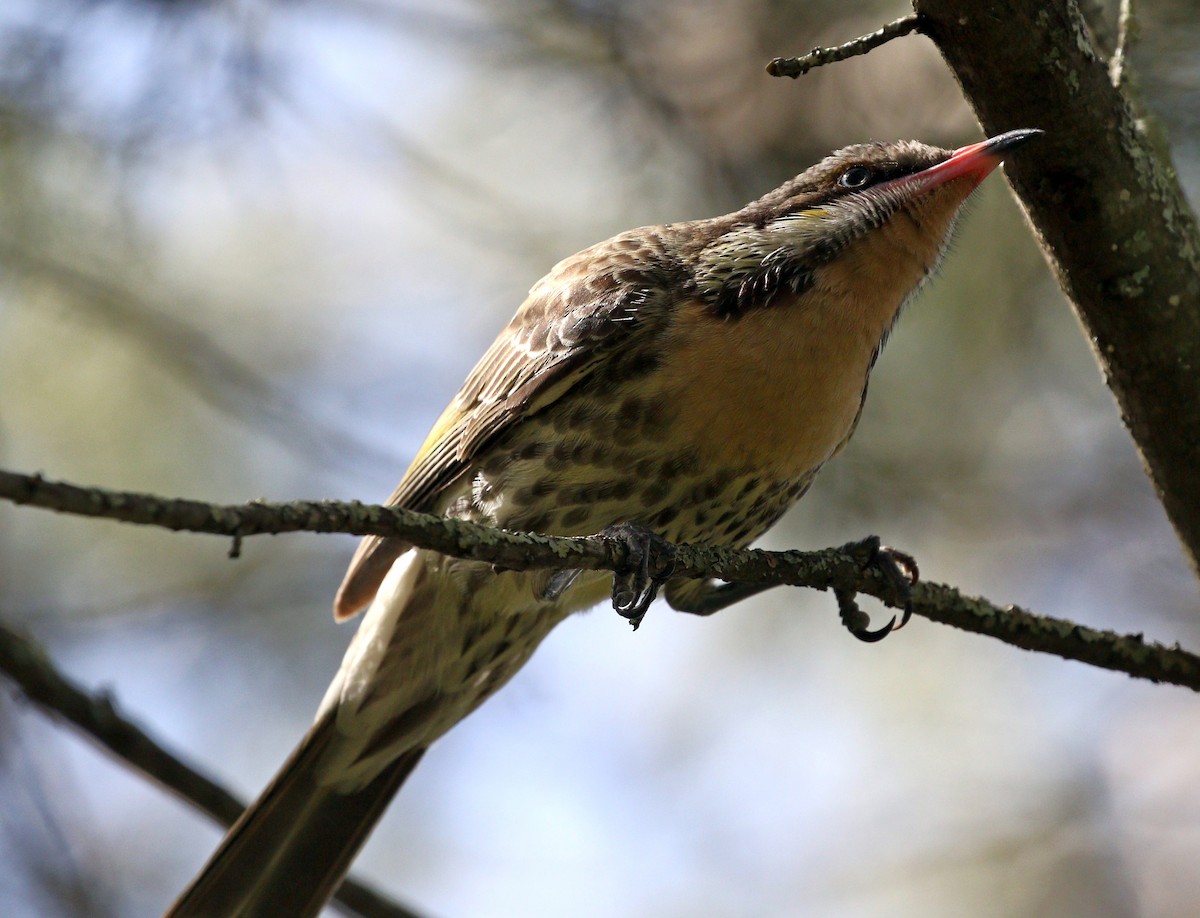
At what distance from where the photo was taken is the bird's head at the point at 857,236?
12.5 ft

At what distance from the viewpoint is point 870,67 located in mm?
5941

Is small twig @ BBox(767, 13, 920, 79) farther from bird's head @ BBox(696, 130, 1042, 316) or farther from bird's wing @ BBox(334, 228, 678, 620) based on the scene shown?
bird's wing @ BBox(334, 228, 678, 620)

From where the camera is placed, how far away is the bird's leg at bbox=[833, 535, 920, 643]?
135 inches

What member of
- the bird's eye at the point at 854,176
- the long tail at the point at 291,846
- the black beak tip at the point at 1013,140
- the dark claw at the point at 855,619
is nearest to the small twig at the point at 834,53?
the black beak tip at the point at 1013,140

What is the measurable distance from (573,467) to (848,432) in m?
0.86

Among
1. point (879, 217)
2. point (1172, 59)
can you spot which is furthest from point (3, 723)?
point (1172, 59)

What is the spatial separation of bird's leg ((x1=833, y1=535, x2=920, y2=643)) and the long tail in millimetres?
1663

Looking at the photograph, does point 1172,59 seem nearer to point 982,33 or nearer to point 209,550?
point 982,33

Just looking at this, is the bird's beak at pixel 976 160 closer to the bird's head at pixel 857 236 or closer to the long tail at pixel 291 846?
the bird's head at pixel 857 236

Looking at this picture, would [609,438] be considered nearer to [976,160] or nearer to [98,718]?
[976,160]

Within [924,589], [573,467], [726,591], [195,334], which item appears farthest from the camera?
[195,334]

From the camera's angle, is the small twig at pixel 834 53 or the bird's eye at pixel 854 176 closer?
the small twig at pixel 834 53

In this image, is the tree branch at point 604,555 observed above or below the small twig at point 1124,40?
below

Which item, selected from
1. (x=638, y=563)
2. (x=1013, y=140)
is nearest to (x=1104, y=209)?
(x=1013, y=140)
